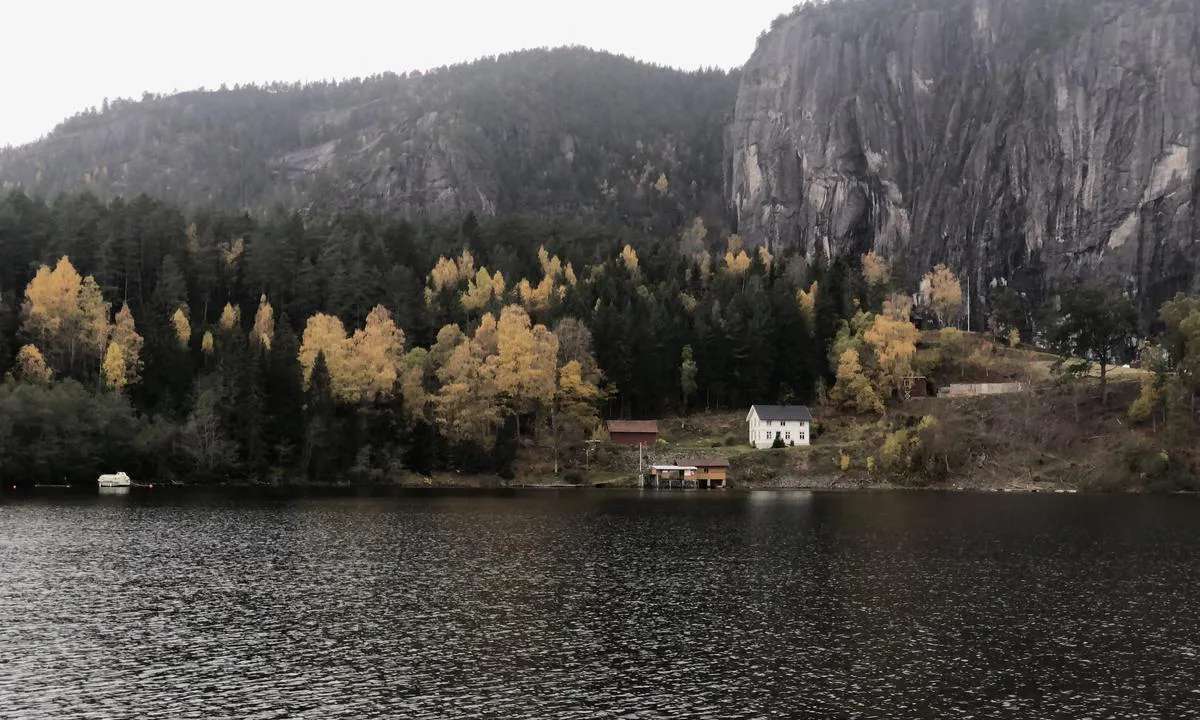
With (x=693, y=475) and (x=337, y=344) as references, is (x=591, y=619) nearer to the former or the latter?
(x=693, y=475)

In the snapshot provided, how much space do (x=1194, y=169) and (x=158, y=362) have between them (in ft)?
532

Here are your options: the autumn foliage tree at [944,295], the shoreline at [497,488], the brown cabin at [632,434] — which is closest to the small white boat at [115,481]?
the shoreline at [497,488]

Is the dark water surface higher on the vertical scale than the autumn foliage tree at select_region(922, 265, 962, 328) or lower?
lower

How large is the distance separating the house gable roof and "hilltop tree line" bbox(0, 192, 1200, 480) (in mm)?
9521

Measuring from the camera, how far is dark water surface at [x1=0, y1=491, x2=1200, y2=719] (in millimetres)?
29438

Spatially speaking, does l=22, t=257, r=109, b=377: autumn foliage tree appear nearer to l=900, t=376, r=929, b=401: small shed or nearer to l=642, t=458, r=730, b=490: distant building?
l=642, t=458, r=730, b=490: distant building

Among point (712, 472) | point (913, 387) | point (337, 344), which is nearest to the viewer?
point (712, 472)

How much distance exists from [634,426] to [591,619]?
8570cm

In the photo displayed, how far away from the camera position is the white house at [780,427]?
123 m

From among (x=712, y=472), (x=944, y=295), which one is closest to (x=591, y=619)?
(x=712, y=472)

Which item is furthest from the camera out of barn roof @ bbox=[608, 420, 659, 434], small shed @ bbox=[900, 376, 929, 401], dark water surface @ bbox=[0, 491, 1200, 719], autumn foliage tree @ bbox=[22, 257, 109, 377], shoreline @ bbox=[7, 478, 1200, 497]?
small shed @ bbox=[900, 376, 929, 401]

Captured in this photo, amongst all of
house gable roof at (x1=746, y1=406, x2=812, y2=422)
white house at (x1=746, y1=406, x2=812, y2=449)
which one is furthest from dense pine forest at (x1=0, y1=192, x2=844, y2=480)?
white house at (x1=746, y1=406, x2=812, y2=449)

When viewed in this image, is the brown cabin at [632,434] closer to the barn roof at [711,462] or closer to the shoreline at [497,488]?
the barn roof at [711,462]

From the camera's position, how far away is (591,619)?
39875 millimetres
